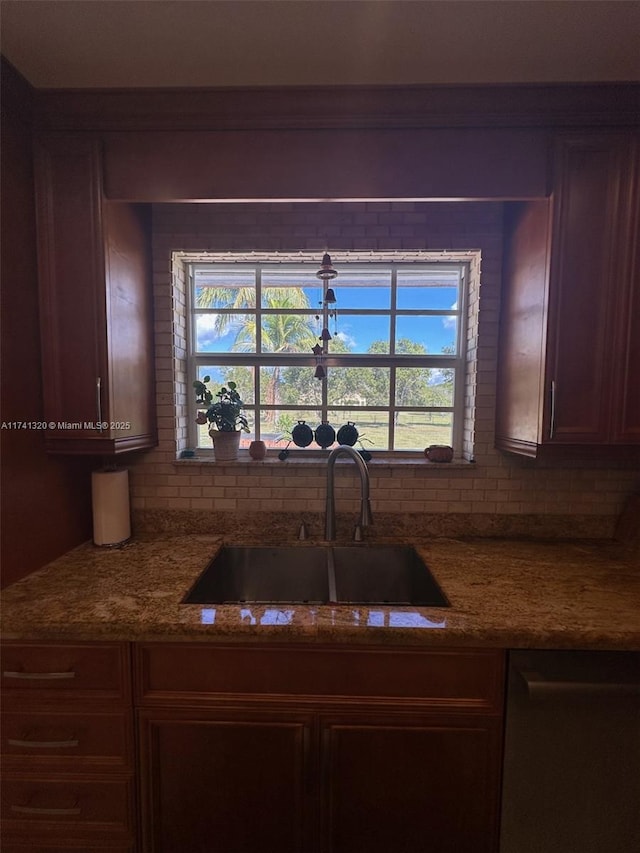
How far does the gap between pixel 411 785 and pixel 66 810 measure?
1.01m

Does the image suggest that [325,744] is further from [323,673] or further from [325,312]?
[325,312]

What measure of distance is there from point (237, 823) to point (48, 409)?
1.45 metres

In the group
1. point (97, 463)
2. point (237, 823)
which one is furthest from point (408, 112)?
point (237, 823)

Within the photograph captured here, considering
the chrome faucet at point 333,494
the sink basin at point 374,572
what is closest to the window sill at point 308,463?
the chrome faucet at point 333,494

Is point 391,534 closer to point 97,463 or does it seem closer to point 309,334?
point 309,334

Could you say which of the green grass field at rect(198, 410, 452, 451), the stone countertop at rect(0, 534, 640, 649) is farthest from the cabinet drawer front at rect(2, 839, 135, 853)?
the green grass field at rect(198, 410, 452, 451)

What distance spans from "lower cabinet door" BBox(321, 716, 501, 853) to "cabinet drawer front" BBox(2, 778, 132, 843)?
0.60 metres

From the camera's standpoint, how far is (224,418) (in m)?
1.64

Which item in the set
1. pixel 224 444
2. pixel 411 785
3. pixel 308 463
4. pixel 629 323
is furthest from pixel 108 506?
pixel 629 323

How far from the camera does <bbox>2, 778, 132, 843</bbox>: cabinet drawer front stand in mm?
1048

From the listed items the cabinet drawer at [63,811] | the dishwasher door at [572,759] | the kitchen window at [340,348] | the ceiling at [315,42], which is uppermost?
the ceiling at [315,42]

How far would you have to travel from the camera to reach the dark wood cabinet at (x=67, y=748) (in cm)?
103

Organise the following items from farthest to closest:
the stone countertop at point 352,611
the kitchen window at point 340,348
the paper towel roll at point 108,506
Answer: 1. the kitchen window at point 340,348
2. the paper towel roll at point 108,506
3. the stone countertop at point 352,611

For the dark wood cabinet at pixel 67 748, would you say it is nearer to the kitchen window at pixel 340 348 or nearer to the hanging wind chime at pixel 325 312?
the kitchen window at pixel 340 348
